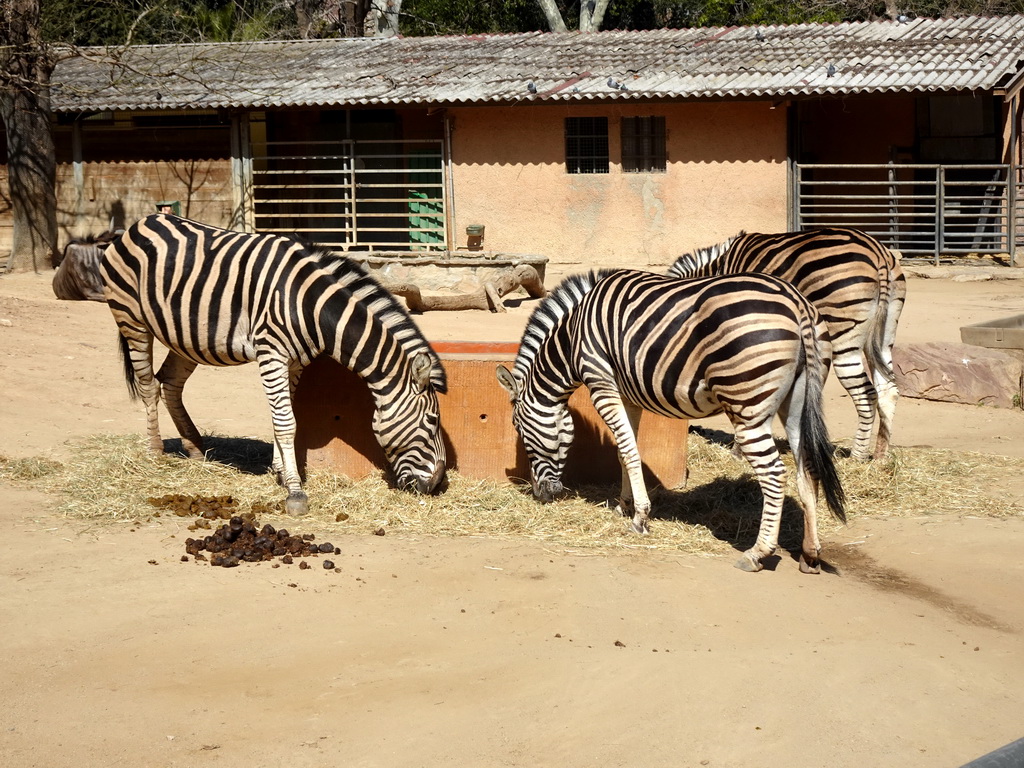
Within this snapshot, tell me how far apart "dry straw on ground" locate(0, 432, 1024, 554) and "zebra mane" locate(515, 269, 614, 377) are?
0.93 meters

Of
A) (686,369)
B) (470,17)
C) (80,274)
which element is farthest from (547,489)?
(470,17)

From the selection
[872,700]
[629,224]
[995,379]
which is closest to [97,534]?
[872,700]

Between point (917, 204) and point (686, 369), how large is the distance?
14713 millimetres

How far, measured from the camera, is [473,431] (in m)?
7.86

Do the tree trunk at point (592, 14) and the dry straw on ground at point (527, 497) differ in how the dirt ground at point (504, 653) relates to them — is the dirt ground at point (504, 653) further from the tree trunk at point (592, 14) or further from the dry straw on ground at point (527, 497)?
the tree trunk at point (592, 14)

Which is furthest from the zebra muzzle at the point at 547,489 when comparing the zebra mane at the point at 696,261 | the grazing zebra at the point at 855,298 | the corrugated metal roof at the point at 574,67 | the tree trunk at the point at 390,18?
the tree trunk at the point at 390,18

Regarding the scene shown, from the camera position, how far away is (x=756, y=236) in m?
8.88

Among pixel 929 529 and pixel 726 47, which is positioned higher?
pixel 726 47

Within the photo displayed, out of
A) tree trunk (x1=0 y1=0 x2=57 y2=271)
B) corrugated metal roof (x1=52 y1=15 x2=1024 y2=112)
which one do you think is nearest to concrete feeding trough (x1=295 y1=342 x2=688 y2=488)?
corrugated metal roof (x1=52 y1=15 x2=1024 y2=112)

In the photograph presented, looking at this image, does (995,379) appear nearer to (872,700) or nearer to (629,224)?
(872,700)

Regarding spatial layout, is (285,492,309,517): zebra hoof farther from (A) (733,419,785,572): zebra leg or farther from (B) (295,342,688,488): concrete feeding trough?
(A) (733,419,785,572): zebra leg

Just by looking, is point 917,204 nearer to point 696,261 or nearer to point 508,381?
point 696,261

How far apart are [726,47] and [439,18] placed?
1244 centimetres

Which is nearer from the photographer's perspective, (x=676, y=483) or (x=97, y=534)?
(x=97, y=534)
